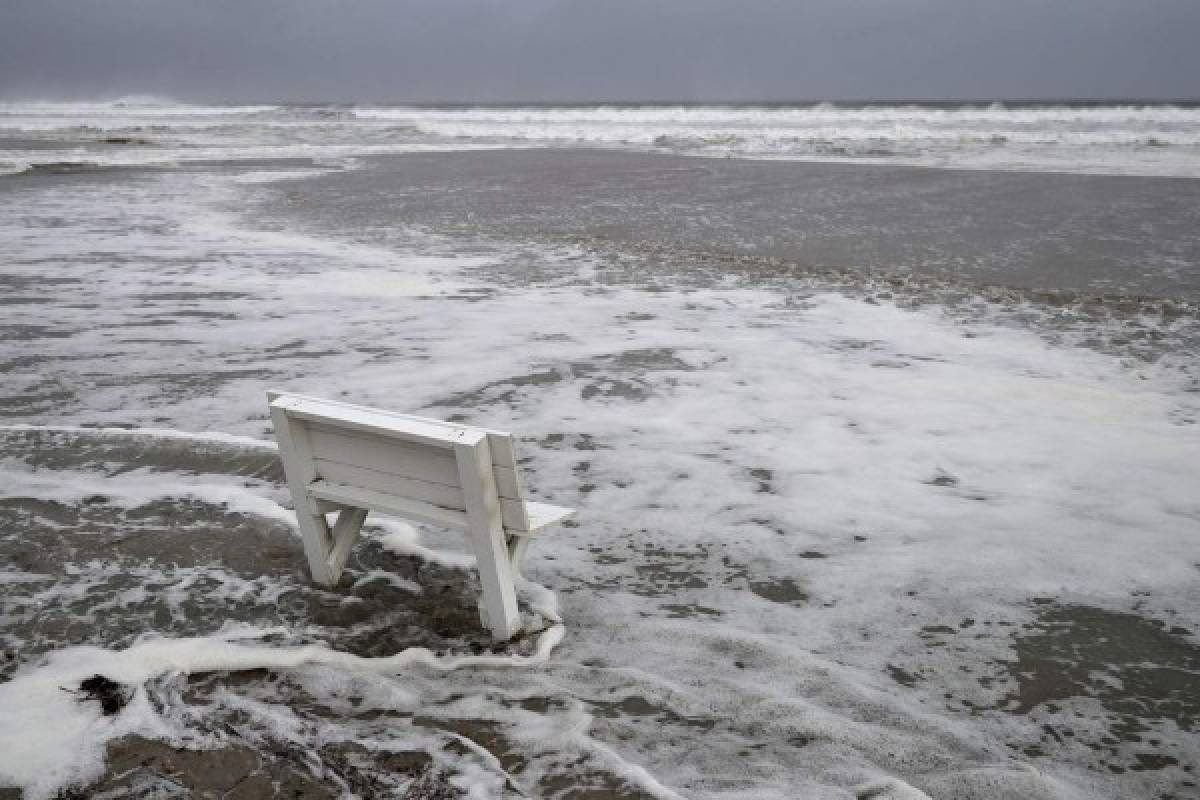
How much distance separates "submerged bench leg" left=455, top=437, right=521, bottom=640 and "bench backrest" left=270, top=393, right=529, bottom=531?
4cm

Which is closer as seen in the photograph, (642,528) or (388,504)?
(388,504)

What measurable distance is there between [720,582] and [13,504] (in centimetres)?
379

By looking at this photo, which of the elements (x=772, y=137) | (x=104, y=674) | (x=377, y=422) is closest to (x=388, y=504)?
(x=377, y=422)

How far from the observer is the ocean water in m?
3.15

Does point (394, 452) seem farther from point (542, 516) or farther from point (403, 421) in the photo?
point (542, 516)

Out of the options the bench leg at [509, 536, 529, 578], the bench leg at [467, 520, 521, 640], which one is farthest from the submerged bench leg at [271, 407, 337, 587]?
the bench leg at [509, 536, 529, 578]

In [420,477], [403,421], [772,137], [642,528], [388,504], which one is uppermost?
[403,421]

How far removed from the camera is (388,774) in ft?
9.79

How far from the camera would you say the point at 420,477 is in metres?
3.64

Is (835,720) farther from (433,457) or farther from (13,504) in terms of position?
(13,504)

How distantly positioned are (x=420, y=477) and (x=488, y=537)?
378 millimetres

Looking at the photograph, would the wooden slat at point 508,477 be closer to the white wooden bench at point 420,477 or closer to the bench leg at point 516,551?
the white wooden bench at point 420,477

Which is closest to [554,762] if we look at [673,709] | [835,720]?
[673,709]

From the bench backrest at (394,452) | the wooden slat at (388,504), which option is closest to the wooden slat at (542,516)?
the bench backrest at (394,452)
